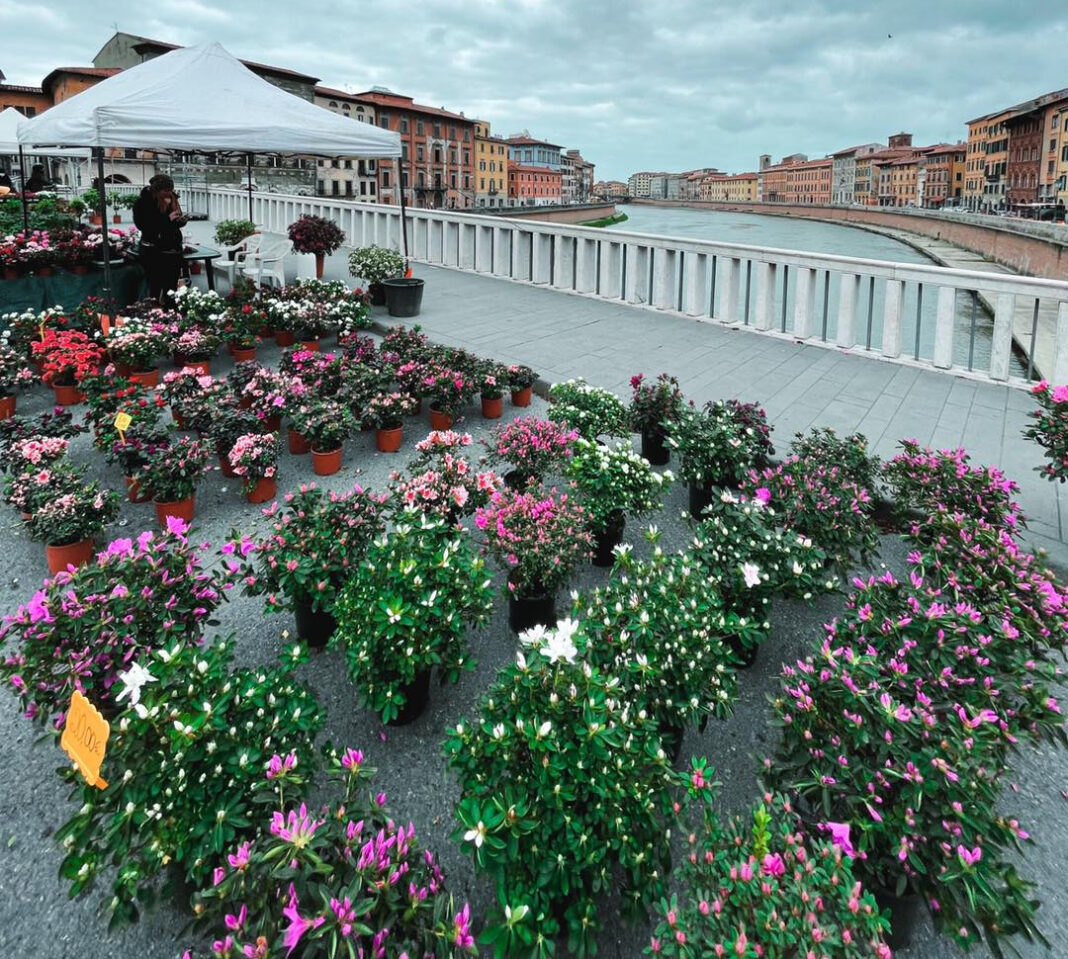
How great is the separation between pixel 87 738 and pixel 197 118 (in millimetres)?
6157

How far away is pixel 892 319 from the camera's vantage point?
6367 millimetres

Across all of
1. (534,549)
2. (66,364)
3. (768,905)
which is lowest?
(768,905)

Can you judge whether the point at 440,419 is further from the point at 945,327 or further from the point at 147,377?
the point at 945,327

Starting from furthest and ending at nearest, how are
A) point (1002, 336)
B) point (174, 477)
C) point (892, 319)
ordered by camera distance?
point (892, 319) → point (1002, 336) → point (174, 477)

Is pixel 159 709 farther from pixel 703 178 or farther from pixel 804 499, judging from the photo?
pixel 703 178

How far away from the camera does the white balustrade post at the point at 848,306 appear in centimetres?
657

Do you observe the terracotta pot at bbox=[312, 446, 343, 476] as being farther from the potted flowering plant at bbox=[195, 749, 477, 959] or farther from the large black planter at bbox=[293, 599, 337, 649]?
the potted flowering plant at bbox=[195, 749, 477, 959]

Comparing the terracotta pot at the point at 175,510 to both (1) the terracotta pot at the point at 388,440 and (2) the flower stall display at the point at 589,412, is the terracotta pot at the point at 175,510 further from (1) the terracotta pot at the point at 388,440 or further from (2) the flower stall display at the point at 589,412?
(2) the flower stall display at the point at 589,412

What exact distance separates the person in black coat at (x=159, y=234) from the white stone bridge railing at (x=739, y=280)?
4596 mm

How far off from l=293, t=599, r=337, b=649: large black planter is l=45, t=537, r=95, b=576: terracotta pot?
112 centimetres

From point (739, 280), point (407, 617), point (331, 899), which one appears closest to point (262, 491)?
point (407, 617)

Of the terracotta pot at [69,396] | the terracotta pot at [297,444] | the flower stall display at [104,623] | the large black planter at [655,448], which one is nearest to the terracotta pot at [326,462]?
the terracotta pot at [297,444]

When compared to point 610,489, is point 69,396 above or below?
above

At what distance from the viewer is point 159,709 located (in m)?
1.68
